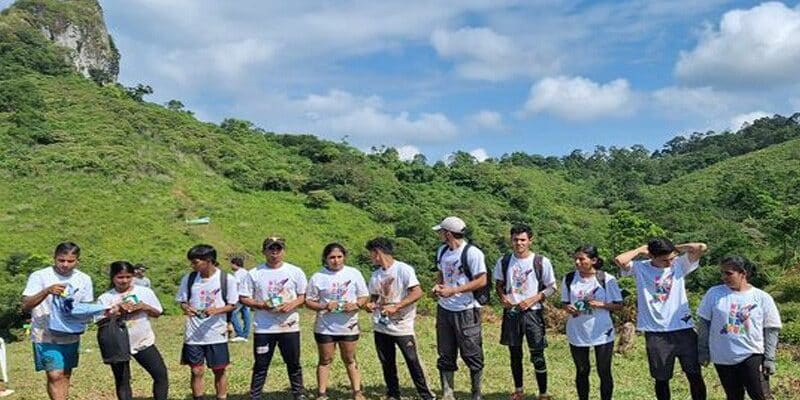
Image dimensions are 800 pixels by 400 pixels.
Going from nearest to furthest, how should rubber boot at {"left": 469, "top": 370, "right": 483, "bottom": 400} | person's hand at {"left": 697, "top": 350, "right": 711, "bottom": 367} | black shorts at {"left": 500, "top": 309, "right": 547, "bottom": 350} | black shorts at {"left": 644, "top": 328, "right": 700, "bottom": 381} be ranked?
person's hand at {"left": 697, "top": 350, "right": 711, "bottom": 367}, black shorts at {"left": 644, "top": 328, "right": 700, "bottom": 381}, black shorts at {"left": 500, "top": 309, "right": 547, "bottom": 350}, rubber boot at {"left": 469, "top": 370, "right": 483, "bottom": 400}

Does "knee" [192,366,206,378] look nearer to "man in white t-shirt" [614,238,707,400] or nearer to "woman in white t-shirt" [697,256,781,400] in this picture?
"man in white t-shirt" [614,238,707,400]

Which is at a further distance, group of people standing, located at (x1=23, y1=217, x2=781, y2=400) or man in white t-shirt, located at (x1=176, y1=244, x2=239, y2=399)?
man in white t-shirt, located at (x1=176, y1=244, x2=239, y2=399)

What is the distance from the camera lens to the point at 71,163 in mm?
44000

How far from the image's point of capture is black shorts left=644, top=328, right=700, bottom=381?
19.5 ft

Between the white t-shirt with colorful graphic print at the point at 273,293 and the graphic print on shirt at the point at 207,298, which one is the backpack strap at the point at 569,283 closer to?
the white t-shirt with colorful graphic print at the point at 273,293

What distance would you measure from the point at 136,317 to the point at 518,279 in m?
3.40

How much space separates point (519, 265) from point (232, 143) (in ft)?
190

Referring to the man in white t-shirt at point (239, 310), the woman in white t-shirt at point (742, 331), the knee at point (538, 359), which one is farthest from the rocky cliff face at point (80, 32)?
the woman in white t-shirt at point (742, 331)

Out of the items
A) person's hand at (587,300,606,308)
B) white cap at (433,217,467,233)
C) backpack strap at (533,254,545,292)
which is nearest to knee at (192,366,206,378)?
white cap at (433,217,467,233)

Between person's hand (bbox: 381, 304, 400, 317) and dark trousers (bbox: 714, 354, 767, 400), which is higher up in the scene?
person's hand (bbox: 381, 304, 400, 317)

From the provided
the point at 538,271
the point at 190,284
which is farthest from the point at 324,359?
the point at 538,271

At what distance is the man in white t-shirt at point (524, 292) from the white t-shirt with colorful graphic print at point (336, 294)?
1343mm

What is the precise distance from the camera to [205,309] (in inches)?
249

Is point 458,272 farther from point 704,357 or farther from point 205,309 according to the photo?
point 205,309
